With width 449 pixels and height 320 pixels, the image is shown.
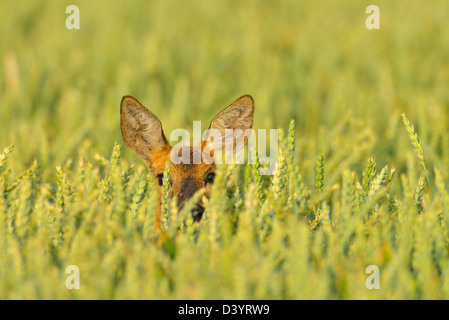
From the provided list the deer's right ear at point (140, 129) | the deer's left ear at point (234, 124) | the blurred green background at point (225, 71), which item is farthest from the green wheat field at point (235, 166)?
the deer's left ear at point (234, 124)

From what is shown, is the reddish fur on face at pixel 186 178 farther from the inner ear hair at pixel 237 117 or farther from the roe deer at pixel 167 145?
the inner ear hair at pixel 237 117

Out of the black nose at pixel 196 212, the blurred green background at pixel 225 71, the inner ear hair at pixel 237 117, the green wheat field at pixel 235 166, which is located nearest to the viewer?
the green wheat field at pixel 235 166

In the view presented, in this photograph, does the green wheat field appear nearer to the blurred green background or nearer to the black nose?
the blurred green background

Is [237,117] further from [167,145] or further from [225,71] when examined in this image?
[225,71]

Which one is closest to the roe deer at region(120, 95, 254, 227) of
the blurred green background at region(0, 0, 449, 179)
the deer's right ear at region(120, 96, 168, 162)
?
the deer's right ear at region(120, 96, 168, 162)
